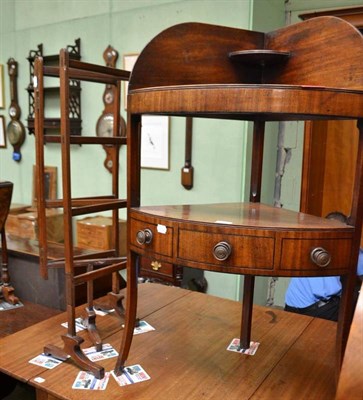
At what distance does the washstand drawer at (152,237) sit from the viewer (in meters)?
0.95

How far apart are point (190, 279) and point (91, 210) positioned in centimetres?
183

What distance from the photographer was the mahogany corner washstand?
85cm

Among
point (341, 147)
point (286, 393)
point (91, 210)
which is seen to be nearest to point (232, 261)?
point (286, 393)

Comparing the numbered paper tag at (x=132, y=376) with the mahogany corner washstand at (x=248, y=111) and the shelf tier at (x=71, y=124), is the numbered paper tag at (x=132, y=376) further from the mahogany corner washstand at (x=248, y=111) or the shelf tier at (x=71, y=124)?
the shelf tier at (x=71, y=124)

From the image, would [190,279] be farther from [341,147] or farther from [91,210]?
[91,210]

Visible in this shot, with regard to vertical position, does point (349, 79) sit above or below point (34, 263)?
above

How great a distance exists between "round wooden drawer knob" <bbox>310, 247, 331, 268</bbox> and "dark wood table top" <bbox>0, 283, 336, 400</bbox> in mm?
387

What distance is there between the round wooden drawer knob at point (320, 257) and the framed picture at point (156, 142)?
2371 mm

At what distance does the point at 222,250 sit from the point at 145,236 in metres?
0.20

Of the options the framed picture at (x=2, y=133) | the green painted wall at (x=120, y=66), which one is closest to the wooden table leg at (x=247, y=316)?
the green painted wall at (x=120, y=66)

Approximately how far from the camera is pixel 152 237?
0.98 meters

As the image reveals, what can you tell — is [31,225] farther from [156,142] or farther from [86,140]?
[86,140]

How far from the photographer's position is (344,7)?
2633mm

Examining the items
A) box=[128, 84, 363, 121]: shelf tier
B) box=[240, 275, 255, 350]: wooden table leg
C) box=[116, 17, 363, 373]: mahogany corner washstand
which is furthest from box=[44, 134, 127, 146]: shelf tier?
box=[240, 275, 255, 350]: wooden table leg
